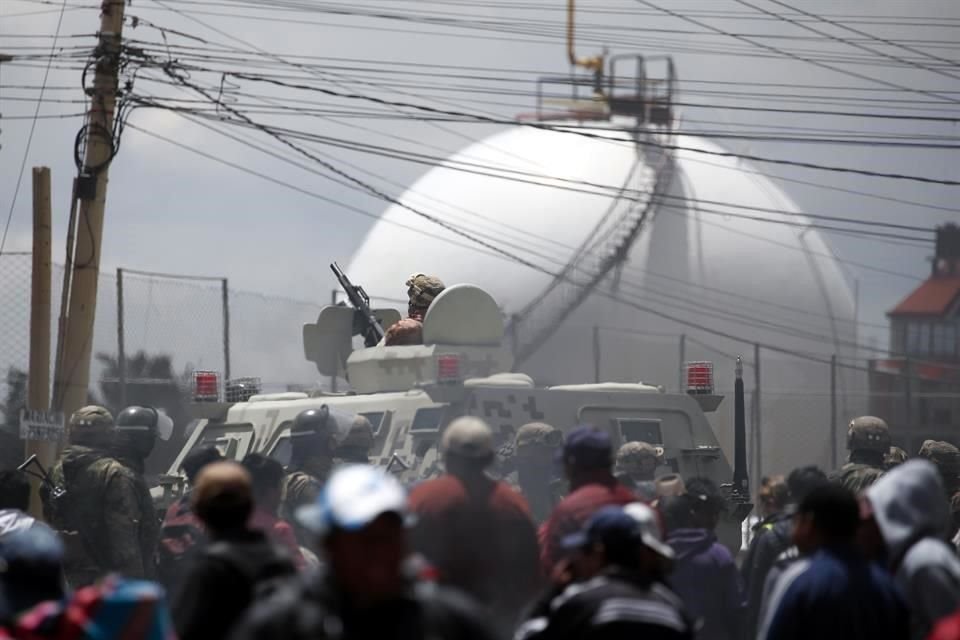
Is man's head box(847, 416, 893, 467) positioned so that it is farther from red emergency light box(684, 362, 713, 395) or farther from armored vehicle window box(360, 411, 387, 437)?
armored vehicle window box(360, 411, 387, 437)

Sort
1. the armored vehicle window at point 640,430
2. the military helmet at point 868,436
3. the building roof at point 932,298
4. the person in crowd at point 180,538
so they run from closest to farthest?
the person in crowd at point 180,538
the military helmet at point 868,436
the armored vehicle window at point 640,430
the building roof at point 932,298

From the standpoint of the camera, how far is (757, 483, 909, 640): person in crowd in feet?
18.6

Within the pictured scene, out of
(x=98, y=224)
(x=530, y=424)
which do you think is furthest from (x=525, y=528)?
(x=98, y=224)

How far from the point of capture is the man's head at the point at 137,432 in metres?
11.0

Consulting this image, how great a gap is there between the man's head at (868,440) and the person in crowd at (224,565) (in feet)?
20.3

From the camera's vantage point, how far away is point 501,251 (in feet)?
114

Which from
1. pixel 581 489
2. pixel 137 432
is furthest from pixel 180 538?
pixel 581 489

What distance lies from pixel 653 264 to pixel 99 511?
86.5 feet

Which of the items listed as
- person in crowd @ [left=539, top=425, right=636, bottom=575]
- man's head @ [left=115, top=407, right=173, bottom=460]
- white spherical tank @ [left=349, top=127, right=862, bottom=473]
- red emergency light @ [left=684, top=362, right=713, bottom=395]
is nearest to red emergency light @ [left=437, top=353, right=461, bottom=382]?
man's head @ [left=115, top=407, right=173, bottom=460]

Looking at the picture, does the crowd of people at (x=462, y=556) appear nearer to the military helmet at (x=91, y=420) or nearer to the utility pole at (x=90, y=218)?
the military helmet at (x=91, y=420)

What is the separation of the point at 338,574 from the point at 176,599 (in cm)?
152

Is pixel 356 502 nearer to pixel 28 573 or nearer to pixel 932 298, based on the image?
pixel 28 573

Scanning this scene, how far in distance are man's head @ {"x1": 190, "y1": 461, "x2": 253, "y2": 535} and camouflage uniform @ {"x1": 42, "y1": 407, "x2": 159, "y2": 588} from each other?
501cm

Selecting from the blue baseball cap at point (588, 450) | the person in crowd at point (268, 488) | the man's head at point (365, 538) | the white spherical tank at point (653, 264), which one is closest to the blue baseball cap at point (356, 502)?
the man's head at point (365, 538)
